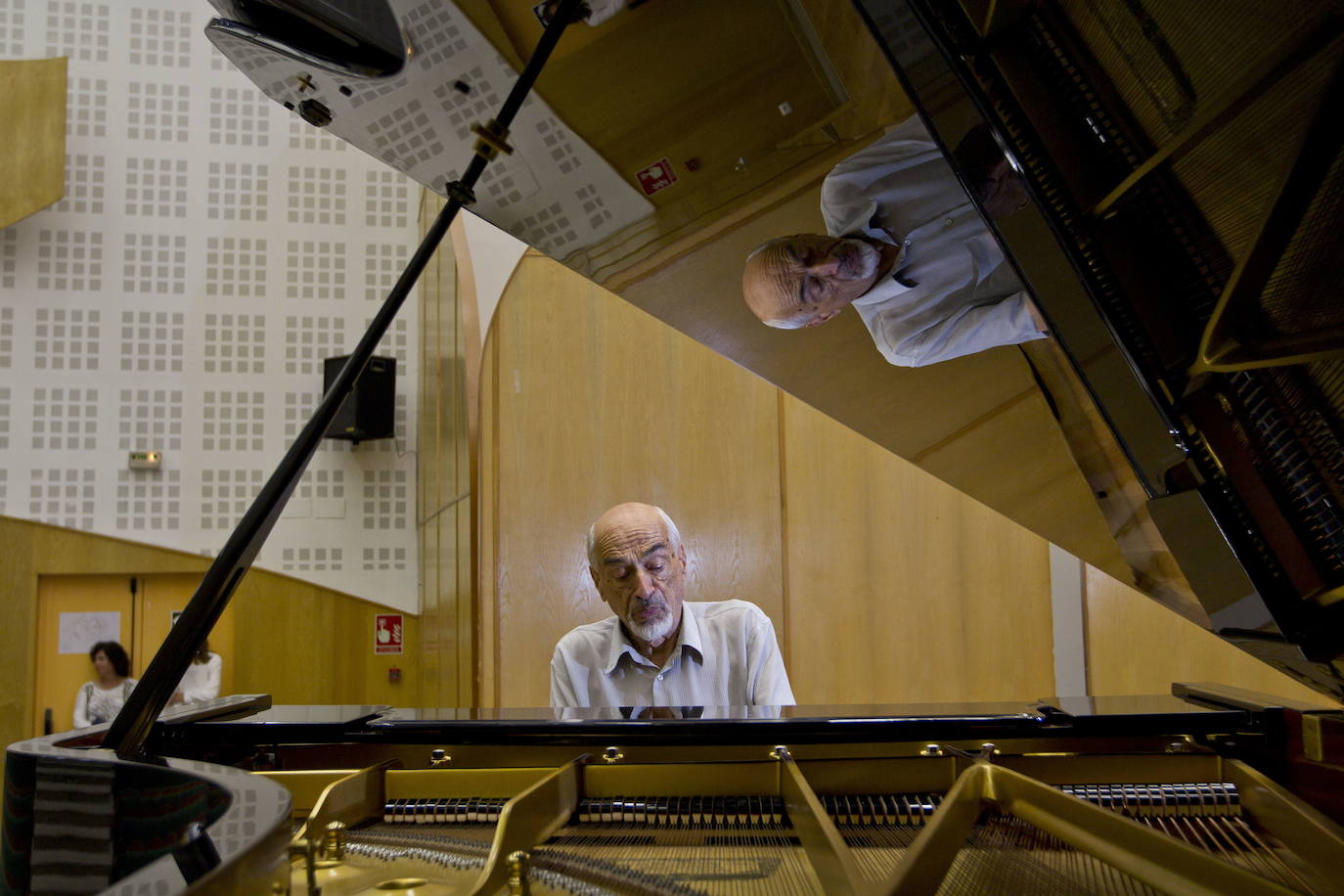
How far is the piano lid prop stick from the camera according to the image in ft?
3.70

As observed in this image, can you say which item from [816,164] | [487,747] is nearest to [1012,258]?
[816,164]

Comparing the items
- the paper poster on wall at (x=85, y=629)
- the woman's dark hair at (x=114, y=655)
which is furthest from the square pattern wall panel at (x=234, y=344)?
the woman's dark hair at (x=114, y=655)

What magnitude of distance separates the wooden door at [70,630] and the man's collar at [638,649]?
5376 millimetres

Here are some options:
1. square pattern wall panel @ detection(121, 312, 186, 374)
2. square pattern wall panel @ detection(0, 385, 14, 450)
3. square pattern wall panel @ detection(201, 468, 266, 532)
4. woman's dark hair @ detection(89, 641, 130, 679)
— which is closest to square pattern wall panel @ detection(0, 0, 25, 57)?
square pattern wall panel @ detection(121, 312, 186, 374)

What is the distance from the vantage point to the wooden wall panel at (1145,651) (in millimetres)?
4422

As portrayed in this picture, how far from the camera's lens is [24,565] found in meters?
6.54

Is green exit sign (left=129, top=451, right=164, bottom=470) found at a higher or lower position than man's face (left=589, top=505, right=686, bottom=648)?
higher

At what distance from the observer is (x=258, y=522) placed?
1.18 metres

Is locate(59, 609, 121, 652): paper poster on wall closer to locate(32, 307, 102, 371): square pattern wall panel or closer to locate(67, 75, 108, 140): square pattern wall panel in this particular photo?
locate(32, 307, 102, 371): square pattern wall panel

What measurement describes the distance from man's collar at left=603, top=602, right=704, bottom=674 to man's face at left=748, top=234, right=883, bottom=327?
54.0 inches

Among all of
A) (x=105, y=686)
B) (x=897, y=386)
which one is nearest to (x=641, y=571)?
(x=897, y=386)

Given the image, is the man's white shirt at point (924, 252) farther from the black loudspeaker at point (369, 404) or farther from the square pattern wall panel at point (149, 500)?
the square pattern wall panel at point (149, 500)

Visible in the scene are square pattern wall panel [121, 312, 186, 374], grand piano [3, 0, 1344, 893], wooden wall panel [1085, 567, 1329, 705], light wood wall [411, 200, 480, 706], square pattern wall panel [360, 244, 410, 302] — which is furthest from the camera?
square pattern wall panel [360, 244, 410, 302]

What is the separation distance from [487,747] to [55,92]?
7.06 metres
